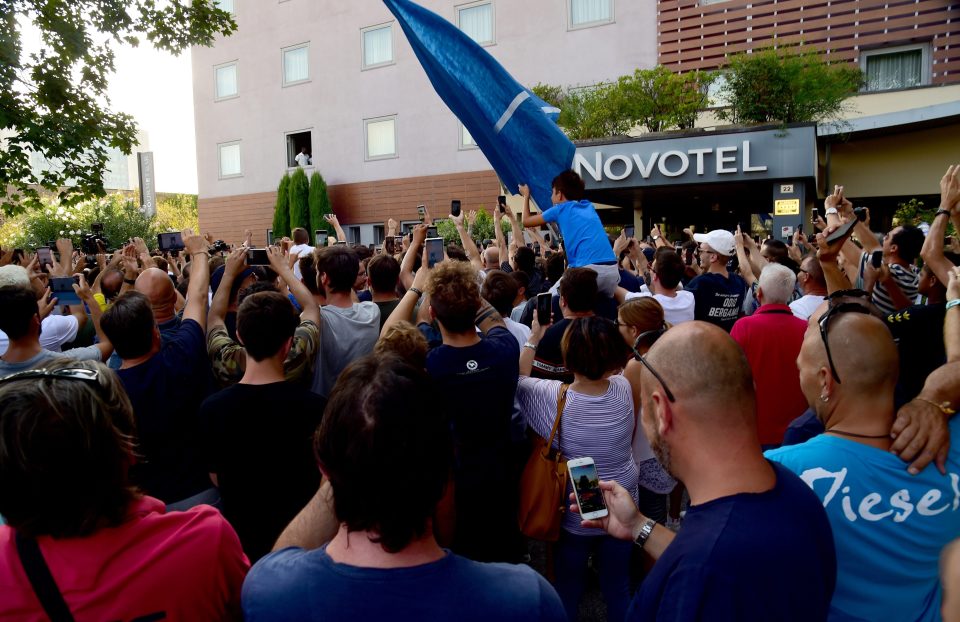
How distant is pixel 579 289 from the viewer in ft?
12.9

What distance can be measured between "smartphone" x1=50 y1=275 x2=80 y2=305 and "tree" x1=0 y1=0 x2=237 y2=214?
17.4 ft

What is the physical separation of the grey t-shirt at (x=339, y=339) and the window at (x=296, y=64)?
2658 centimetres

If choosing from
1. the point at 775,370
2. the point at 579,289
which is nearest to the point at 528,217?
the point at 579,289

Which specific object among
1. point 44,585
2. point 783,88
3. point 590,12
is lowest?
point 44,585

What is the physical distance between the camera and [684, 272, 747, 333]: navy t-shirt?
5.43 m

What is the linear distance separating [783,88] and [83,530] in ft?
52.9

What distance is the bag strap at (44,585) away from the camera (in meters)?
1.32

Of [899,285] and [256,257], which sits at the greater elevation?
[256,257]

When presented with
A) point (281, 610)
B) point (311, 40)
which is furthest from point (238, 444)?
point (311, 40)

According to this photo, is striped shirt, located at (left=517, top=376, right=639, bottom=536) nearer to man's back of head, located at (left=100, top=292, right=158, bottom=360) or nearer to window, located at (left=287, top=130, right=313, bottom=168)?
man's back of head, located at (left=100, top=292, right=158, bottom=360)

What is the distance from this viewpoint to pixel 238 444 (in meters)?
2.47

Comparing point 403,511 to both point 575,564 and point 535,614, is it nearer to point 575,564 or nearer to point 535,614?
point 535,614

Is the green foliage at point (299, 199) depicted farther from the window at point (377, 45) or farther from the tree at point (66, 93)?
the tree at point (66, 93)

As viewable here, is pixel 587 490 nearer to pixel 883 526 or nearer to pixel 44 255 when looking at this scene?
pixel 883 526
